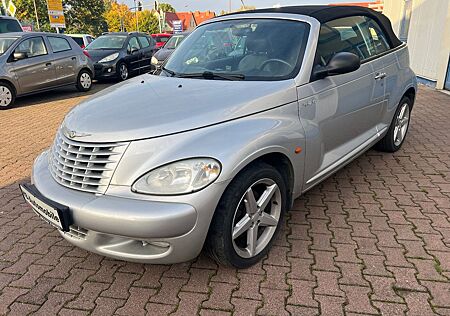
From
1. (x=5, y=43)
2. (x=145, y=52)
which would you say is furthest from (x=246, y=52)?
(x=145, y=52)

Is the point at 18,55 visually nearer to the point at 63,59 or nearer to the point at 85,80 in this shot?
the point at 63,59

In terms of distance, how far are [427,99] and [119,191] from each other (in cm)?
814

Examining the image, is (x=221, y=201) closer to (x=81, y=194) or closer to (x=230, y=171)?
(x=230, y=171)

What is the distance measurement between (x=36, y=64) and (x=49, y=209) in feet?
25.5

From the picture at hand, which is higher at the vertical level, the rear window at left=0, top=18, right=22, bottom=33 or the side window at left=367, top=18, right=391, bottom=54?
the side window at left=367, top=18, right=391, bottom=54

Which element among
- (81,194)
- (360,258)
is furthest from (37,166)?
(360,258)

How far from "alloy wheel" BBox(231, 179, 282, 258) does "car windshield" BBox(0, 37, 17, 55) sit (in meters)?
8.17

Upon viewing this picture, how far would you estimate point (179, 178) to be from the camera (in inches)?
85.3

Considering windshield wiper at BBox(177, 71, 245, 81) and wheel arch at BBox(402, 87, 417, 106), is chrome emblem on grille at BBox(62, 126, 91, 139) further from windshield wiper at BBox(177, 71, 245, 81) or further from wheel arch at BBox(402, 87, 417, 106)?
wheel arch at BBox(402, 87, 417, 106)

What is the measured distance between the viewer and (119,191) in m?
2.19

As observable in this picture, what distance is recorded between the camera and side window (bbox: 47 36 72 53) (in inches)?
372

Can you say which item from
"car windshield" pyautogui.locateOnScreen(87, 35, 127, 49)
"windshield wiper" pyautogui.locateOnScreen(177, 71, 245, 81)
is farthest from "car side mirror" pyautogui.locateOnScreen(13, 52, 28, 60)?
"windshield wiper" pyautogui.locateOnScreen(177, 71, 245, 81)

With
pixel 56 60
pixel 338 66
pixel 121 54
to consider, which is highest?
pixel 338 66

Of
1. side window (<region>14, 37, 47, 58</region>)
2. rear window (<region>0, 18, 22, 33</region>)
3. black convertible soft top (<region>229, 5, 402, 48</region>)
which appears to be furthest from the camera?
rear window (<region>0, 18, 22, 33</region>)
